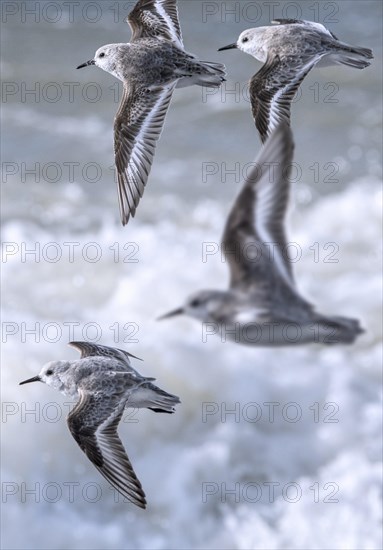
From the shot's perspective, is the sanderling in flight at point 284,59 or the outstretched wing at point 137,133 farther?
the outstretched wing at point 137,133

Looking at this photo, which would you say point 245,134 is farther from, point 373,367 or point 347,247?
point 373,367

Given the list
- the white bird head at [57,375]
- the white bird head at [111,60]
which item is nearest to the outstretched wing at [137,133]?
the white bird head at [111,60]

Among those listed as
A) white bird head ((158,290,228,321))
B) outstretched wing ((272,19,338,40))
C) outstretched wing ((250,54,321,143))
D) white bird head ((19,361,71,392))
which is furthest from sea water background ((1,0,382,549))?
white bird head ((158,290,228,321))

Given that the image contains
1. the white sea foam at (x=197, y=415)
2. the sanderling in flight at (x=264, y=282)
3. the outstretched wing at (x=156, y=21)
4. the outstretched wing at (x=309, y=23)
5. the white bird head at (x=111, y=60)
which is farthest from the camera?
the white sea foam at (x=197, y=415)

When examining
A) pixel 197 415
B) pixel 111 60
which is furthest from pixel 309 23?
pixel 197 415

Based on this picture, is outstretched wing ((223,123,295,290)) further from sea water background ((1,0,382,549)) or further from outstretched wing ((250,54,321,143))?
sea water background ((1,0,382,549))

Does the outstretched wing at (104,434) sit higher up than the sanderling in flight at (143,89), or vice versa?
the sanderling in flight at (143,89)

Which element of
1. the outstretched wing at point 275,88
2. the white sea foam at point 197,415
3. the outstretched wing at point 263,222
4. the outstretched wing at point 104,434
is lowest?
the white sea foam at point 197,415

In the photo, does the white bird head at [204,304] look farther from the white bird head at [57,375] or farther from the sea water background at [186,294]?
the sea water background at [186,294]

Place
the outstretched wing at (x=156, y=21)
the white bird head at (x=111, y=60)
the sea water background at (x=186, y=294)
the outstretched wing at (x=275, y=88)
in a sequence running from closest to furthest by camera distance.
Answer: the outstretched wing at (x=275, y=88), the white bird head at (x=111, y=60), the outstretched wing at (x=156, y=21), the sea water background at (x=186, y=294)
